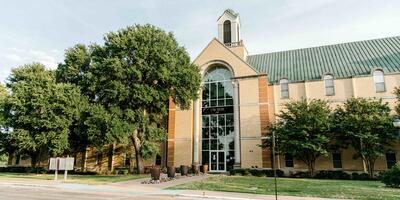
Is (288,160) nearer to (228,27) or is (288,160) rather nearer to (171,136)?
(171,136)

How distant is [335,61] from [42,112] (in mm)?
33745

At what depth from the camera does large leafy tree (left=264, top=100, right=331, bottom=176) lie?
26.4 m

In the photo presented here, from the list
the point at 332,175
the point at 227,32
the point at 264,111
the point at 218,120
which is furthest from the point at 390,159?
the point at 227,32

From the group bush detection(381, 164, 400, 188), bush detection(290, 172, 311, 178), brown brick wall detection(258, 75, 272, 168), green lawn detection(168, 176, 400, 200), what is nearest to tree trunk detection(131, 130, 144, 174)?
green lawn detection(168, 176, 400, 200)

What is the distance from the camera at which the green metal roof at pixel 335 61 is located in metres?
31.7

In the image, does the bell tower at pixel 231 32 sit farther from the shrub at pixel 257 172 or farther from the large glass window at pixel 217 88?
the shrub at pixel 257 172

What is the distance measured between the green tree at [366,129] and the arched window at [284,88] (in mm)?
7009

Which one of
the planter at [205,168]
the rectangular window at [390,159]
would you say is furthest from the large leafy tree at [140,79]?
the rectangular window at [390,159]

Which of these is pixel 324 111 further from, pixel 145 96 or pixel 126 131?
pixel 126 131

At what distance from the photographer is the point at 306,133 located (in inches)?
1041

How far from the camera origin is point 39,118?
28.2 meters

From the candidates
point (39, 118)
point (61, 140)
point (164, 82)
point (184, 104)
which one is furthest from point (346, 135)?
point (39, 118)

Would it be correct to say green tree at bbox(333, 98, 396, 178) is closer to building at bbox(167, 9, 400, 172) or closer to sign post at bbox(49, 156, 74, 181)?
building at bbox(167, 9, 400, 172)

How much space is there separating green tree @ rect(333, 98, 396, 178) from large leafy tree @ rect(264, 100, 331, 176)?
4.79 feet
